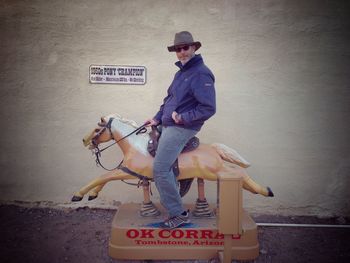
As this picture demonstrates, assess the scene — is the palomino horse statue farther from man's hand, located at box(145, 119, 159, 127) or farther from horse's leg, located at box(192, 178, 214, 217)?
man's hand, located at box(145, 119, 159, 127)

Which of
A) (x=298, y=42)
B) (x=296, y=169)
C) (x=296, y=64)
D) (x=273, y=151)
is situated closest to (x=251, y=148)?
(x=273, y=151)

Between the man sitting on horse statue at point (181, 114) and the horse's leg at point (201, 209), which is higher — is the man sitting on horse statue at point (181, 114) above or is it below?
above

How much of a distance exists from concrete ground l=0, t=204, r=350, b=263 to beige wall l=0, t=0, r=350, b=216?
408 mm

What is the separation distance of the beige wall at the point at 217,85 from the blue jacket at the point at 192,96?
1.25 m

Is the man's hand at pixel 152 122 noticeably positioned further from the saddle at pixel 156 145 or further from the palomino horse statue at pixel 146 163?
the palomino horse statue at pixel 146 163

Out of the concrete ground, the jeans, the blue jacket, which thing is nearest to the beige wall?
the concrete ground

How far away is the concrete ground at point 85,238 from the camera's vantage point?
364 centimetres

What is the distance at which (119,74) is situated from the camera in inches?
184

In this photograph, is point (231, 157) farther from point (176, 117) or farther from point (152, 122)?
point (152, 122)

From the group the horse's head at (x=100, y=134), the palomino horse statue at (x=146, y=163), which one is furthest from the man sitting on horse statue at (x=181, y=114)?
the horse's head at (x=100, y=134)

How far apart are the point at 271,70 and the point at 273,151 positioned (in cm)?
127

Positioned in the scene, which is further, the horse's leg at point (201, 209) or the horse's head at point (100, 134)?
the horse's leg at point (201, 209)

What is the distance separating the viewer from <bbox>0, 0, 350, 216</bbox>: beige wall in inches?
181

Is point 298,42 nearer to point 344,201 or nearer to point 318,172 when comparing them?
point 318,172
